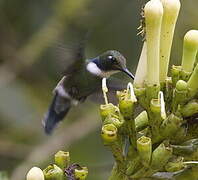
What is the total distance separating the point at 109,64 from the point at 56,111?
20.2 inches

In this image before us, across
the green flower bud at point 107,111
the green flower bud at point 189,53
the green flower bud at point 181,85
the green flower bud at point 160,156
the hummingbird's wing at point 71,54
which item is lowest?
the green flower bud at point 160,156

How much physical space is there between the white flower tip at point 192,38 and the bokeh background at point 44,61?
65.5 inches

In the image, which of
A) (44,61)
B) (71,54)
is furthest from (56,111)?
(44,61)

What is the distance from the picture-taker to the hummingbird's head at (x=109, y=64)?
2.27m

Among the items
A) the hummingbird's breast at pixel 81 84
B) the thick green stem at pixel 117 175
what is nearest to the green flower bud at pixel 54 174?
the thick green stem at pixel 117 175

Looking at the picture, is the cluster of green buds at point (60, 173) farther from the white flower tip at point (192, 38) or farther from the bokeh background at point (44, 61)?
the bokeh background at point (44, 61)

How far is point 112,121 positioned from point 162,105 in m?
0.13

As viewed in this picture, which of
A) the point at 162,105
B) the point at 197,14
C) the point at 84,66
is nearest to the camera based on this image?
the point at 162,105

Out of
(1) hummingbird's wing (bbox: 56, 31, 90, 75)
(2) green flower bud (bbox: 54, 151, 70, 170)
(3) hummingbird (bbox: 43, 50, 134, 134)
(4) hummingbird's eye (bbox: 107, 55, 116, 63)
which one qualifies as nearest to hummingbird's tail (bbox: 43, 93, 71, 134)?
(3) hummingbird (bbox: 43, 50, 134, 134)

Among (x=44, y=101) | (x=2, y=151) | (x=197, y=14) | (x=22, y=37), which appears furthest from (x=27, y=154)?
(x=197, y=14)

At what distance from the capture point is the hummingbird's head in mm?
2271

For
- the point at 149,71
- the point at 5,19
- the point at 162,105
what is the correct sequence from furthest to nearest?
the point at 5,19 → the point at 149,71 → the point at 162,105

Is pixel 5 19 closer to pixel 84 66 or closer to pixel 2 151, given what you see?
pixel 2 151

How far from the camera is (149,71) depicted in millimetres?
1797
